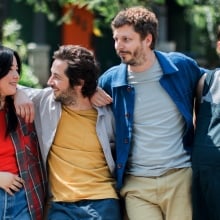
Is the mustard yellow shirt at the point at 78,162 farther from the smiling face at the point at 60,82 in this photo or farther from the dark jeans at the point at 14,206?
the dark jeans at the point at 14,206

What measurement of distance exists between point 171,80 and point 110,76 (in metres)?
0.41

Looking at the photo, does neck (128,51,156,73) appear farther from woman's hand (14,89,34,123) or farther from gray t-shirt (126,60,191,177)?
woman's hand (14,89,34,123)

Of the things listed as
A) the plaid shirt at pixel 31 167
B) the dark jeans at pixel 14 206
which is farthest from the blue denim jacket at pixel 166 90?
the dark jeans at pixel 14 206

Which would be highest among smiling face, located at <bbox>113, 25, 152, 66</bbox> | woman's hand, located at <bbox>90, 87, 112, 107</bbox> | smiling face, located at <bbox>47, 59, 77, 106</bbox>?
smiling face, located at <bbox>113, 25, 152, 66</bbox>

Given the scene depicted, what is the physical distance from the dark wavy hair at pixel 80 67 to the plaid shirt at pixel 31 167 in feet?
1.35

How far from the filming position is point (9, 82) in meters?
4.05

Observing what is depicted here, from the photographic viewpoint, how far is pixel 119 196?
4191mm

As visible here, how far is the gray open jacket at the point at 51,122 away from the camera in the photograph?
4.13 meters

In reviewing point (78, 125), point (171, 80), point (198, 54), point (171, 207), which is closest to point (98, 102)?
point (78, 125)

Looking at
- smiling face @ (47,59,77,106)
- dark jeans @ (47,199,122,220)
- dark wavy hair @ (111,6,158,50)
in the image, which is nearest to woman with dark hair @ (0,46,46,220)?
dark jeans @ (47,199,122,220)

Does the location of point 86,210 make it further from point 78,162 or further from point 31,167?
point 31,167

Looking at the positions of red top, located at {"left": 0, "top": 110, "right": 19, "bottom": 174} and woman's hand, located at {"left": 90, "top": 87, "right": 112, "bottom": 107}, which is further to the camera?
woman's hand, located at {"left": 90, "top": 87, "right": 112, "bottom": 107}

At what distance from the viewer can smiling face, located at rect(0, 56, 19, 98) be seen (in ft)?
13.3

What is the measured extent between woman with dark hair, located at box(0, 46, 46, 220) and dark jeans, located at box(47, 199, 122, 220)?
12 cm
